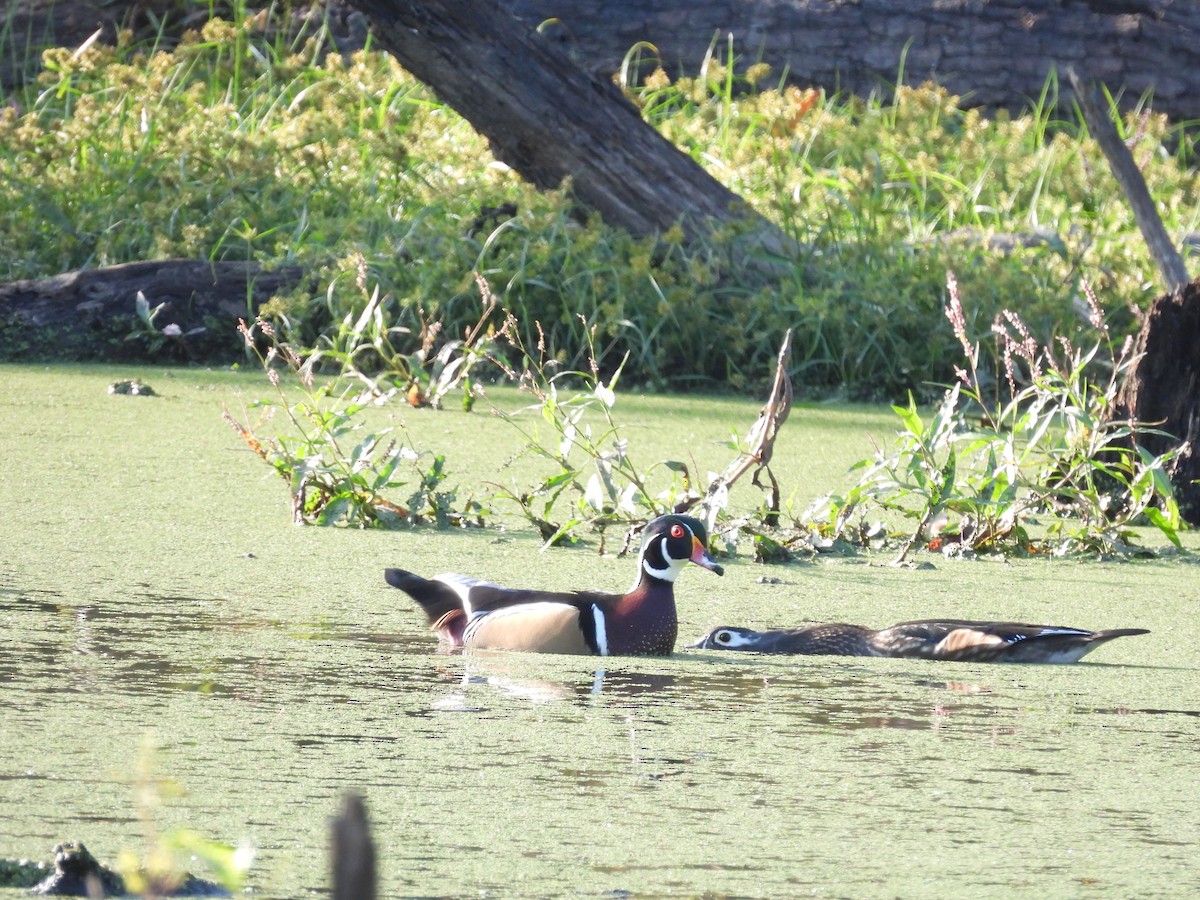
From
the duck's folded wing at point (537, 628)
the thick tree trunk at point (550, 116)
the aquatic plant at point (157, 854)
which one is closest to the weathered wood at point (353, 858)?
the aquatic plant at point (157, 854)

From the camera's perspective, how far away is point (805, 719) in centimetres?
325

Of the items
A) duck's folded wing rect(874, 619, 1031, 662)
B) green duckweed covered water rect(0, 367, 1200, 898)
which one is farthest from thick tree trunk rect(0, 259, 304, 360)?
duck's folded wing rect(874, 619, 1031, 662)

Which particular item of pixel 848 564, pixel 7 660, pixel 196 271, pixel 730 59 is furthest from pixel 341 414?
pixel 730 59

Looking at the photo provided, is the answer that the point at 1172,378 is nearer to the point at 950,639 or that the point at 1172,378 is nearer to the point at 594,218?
the point at 950,639

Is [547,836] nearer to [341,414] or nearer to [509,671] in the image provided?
[509,671]

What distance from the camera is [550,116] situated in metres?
8.31

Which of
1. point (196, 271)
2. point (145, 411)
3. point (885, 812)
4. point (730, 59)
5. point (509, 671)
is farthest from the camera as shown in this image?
point (730, 59)

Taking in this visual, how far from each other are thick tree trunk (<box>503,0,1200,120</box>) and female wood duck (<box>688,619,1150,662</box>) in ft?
27.3

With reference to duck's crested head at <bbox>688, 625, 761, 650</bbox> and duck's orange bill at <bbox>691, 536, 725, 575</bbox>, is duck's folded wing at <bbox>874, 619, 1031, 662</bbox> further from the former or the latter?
duck's orange bill at <bbox>691, 536, 725, 575</bbox>

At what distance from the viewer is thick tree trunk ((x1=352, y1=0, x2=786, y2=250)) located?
7961mm

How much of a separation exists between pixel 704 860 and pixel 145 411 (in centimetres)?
469

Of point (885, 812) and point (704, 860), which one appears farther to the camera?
point (885, 812)

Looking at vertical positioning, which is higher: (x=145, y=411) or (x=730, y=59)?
(x=730, y=59)

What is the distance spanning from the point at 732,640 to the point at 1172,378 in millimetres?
2314
